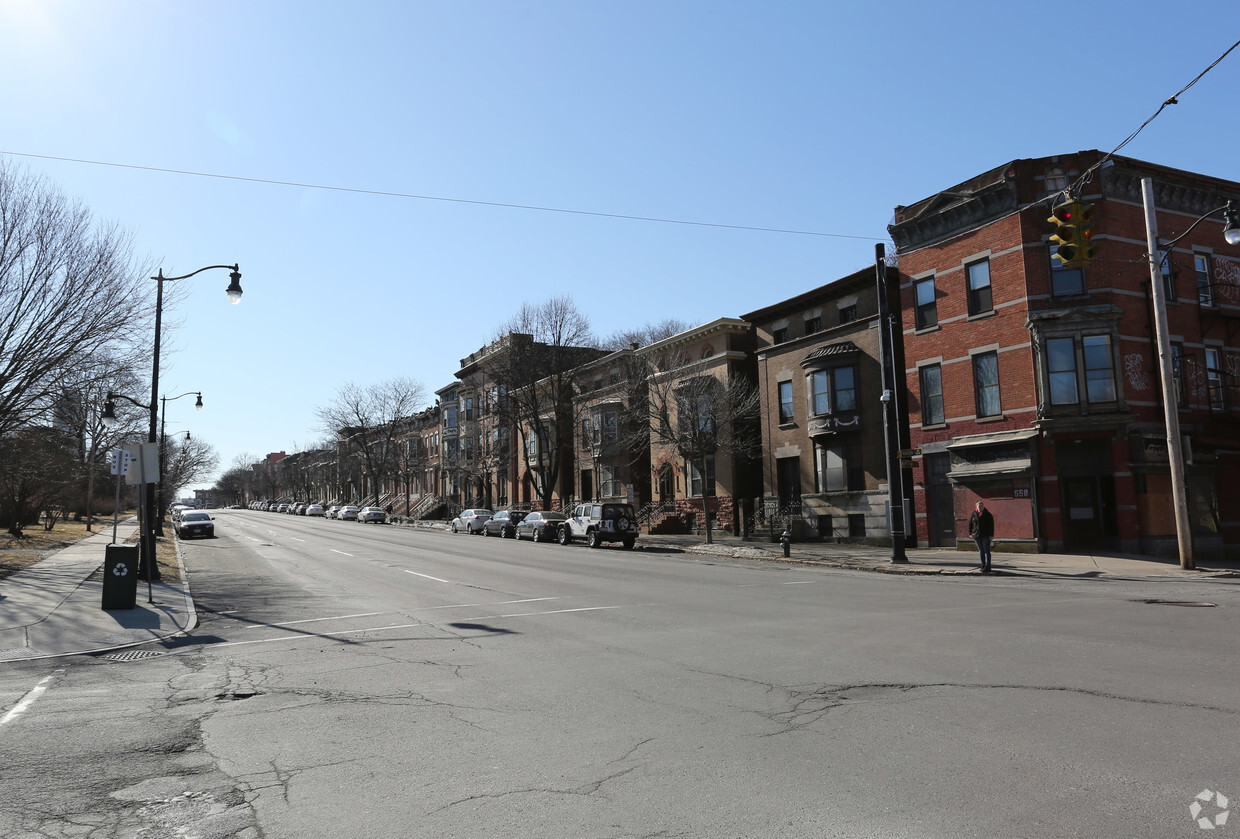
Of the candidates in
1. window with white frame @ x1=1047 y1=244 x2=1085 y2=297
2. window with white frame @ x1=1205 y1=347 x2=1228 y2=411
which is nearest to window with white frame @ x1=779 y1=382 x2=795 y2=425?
window with white frame @ x1=1047 y1=244 x2=1085 y2=297

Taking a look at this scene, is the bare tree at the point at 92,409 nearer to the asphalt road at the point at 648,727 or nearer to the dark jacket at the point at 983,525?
the asphalt road at the point at 648,727

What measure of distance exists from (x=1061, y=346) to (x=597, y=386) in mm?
28638

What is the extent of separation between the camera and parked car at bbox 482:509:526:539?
1790 inches

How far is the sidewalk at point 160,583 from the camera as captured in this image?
12.1 m

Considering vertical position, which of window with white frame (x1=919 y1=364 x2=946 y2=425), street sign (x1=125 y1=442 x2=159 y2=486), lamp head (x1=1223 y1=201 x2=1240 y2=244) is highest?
lamp head (x1=1223 y1=201 x2=1240 y2=244)

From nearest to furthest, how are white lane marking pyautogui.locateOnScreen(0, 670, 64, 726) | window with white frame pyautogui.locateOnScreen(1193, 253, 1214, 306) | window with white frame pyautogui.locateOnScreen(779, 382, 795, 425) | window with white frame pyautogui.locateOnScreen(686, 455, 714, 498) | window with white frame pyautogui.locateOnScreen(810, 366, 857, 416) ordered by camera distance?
white lane marking pyautogui.locateOnScreen(0, 670, 64, 726) → window with white frame pyautogui.locateOnScreen(1193, 253, 1214, 306) → window with white frame pyautogui.locateOnScreen(810, 366, 857, 416) → window with white frame pyautogui.locateOnScreen(779, 382, 795, 425) → window with white frame pyautogui.locateOnScreen(686, 455, 714, 498)

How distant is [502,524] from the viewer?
46219mm

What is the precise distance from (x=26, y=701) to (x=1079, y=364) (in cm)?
2697

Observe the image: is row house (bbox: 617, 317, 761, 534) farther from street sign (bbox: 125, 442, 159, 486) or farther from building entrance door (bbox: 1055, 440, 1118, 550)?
street sign (bbox: 125, 442, 159, 486)

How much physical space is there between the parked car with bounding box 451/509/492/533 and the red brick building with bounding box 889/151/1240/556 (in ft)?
94.0

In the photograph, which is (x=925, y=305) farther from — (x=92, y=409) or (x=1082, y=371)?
(x=92, y=409)

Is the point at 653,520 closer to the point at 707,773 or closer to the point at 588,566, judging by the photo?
the point at 588,566

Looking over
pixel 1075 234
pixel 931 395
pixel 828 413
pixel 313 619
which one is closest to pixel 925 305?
pixel 931 395

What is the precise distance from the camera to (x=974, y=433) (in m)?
27.9
